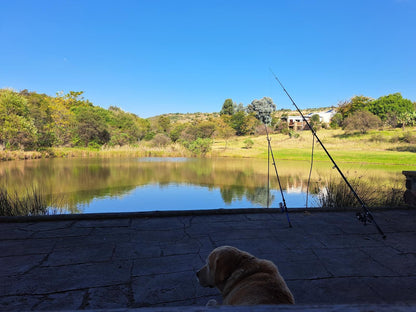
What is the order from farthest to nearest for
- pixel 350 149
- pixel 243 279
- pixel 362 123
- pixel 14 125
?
1. pixel 362 123
2. pixel 350 149
3. pixel 14 125
4. pixel 243 279

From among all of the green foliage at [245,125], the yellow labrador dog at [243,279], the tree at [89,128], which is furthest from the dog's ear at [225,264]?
the green foliage at [245,125]

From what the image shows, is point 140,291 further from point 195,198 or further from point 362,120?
point 362,120

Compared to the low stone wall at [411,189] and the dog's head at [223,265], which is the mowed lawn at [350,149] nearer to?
the low stone wall at [411,189]

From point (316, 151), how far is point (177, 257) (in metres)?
22.3

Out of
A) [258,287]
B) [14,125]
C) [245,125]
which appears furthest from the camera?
[245,125]

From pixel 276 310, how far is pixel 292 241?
229 centimetres

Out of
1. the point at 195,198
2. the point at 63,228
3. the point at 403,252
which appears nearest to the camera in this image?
the point at 403,252

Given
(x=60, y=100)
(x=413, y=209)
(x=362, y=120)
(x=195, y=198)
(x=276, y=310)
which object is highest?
(x=60, y=100)

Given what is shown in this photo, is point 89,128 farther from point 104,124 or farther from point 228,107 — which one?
point 228,107

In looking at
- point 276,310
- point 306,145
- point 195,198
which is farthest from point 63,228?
point 306,145

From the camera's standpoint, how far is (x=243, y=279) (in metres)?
1.31

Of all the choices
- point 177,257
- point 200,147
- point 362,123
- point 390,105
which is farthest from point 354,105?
point 177,257

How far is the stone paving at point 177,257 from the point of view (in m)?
1.77

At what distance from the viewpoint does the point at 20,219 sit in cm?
341
